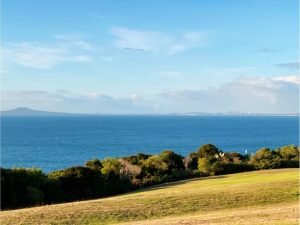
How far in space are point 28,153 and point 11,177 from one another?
232 ft

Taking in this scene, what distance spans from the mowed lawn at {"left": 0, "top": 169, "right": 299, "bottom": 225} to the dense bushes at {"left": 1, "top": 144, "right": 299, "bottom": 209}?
Result: 9572 mm

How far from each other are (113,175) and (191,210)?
705 inches

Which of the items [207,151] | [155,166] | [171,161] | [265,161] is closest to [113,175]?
[155,166]

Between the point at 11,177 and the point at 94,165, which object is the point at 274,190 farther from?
the point at 94,165

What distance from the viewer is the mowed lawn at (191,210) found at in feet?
50.5

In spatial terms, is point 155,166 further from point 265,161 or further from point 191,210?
point 191,210

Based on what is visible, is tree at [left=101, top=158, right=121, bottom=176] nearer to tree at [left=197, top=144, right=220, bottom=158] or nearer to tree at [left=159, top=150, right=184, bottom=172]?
tree at [left=159, top=150, right=184, bottom=172]

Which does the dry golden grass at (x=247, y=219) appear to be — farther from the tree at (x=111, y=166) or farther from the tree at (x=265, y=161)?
the tree at (x=265, y=161)

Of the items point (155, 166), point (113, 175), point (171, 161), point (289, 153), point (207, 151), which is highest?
point (207, 151)

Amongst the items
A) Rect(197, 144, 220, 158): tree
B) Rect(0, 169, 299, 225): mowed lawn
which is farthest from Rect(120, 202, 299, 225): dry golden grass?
Rect(197, 144, 220, 158): tree

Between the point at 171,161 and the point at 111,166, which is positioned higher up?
the point at 171,161

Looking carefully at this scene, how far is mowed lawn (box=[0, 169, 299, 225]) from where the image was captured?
15.4 meters

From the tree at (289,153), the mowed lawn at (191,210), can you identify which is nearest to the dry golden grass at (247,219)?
the mowed lawn at (191,210)

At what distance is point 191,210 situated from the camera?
60.3ft
